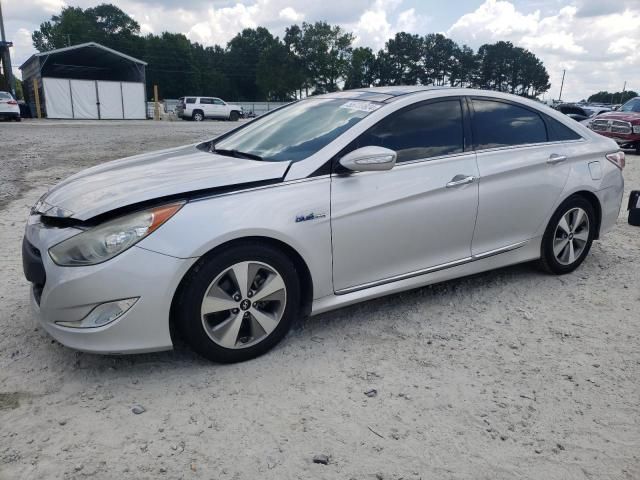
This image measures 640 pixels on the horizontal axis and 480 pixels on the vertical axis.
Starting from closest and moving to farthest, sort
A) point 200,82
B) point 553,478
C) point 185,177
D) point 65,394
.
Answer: point 553,478
point 65,394
point 185,177
point 200,82

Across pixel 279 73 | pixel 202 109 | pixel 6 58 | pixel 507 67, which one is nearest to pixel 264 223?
pixel 202 109

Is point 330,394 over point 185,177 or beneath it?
beneath

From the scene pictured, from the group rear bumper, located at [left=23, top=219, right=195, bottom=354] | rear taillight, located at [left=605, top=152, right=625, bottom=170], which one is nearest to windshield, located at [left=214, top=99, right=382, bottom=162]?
rear bumper, located at [left=23, top=219, right=195, bottom=354]

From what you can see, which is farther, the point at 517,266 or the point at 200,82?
the point at 200,82

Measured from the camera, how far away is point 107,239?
2666mm

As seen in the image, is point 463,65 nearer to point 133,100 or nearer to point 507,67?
point 507,67

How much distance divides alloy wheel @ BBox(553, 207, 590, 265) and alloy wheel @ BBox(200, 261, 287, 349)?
2.62 meters

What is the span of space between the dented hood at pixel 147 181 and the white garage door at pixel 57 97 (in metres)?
34.0

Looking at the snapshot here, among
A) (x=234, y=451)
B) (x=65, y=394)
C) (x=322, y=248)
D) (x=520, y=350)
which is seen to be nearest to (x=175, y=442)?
(x=234, y=451)

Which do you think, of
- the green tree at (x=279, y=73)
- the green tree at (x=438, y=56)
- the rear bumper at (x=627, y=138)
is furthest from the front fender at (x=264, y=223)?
the green tree at (x=438, y=56)

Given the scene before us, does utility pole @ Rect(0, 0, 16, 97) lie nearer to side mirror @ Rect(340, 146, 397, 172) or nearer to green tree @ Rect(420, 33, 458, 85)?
side mirror @ Rect(340, 146, 397, 172)

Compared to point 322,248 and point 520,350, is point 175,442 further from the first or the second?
point 520,350

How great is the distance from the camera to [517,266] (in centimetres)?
480

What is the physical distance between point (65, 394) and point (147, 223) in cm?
99
